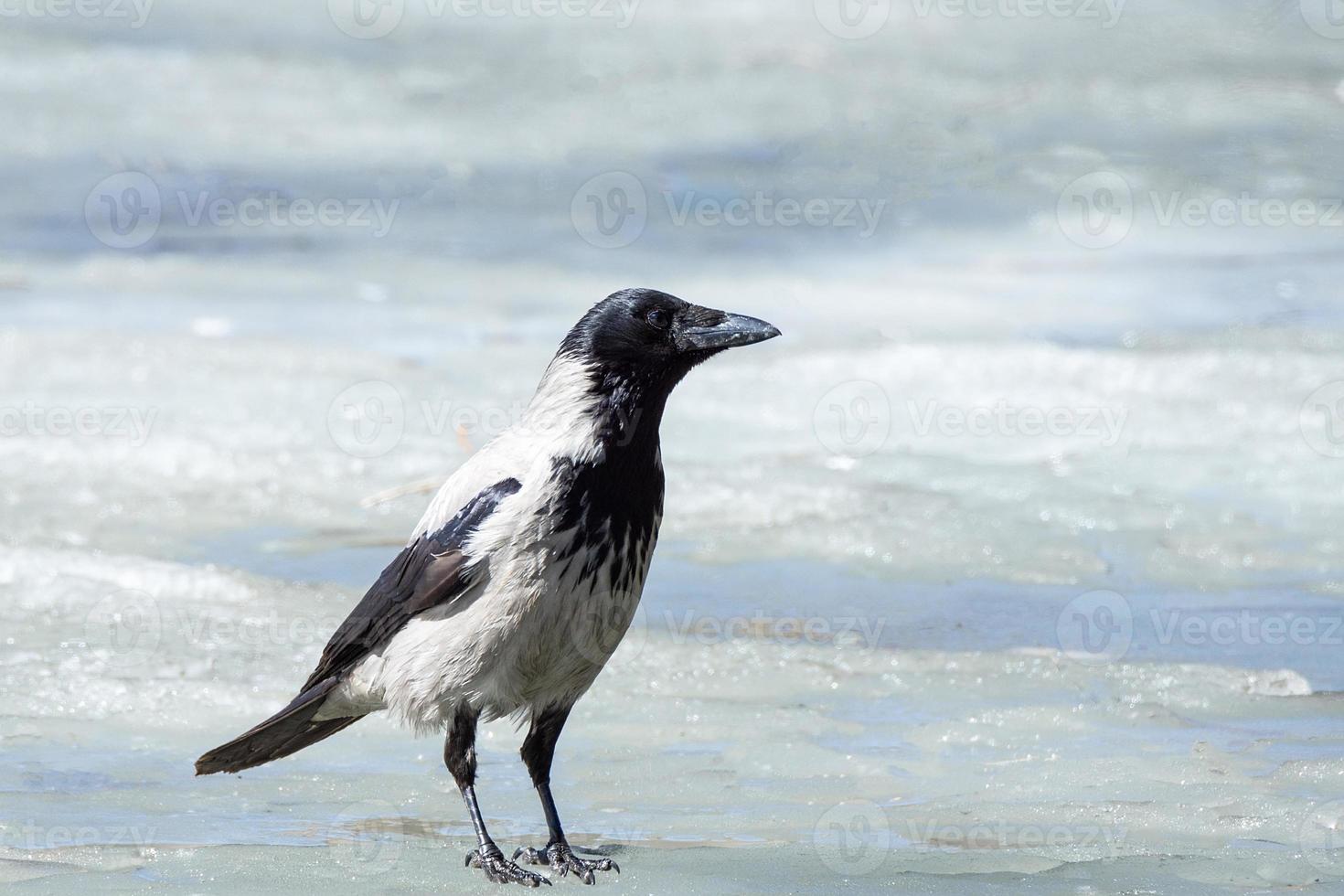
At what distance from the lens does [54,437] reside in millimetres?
9945

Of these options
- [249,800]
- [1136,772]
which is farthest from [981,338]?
[249,800]

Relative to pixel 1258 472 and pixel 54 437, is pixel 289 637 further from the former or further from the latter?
pixel 1258 472

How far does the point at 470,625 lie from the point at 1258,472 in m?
6.56

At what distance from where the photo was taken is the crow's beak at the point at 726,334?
463cm

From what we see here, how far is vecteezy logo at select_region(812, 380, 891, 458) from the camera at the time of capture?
34.1ft

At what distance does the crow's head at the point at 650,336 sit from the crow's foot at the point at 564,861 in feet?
4.15
